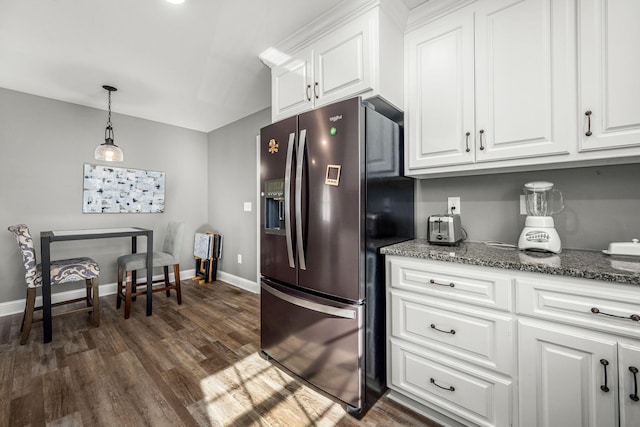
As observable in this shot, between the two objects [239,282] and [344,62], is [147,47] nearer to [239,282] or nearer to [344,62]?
[344,62]

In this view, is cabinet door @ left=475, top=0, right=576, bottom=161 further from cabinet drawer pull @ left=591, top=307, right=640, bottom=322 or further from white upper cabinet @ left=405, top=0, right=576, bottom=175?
cabinet drawer pull @ left=591, top=307, right=640, bottom=322

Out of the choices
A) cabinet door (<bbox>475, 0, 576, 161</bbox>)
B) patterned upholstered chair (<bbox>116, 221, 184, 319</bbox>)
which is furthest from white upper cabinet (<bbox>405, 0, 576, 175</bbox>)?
patterned upholstered chair (<bbox>116, 221, 184, 319</bbox>)

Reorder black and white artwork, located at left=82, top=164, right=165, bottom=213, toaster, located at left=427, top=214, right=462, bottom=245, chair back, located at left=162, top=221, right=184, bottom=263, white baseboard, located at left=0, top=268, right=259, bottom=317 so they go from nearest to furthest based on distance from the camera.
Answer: toaster, located at left=427, top=214, right=462, bottom=245
white baseboard, located at left=0, top=268, right=259, bottom=317
chair back, located at left=162, top=221, right=184, bottom=263
black and white artwork, located at left=82, top=164, right=165, bottom=213

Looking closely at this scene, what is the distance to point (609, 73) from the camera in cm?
127

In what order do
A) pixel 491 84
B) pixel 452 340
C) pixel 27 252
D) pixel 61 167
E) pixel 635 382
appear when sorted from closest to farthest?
pixel 635 382, pixel 452 340, pixel 491 84, pixel 27 252, pixel 61 167

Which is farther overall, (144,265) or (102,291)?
(102,291)

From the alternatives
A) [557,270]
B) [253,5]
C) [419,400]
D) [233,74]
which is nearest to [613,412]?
[557,270]

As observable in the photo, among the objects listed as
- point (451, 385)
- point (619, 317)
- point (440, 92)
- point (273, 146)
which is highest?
point (440, 92)

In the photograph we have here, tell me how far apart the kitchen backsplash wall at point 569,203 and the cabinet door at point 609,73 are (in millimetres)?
319

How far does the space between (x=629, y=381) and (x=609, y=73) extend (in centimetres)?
130

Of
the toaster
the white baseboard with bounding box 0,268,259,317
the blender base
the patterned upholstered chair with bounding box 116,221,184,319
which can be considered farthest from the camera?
the white baseboard with bounding box 0,268,259,317

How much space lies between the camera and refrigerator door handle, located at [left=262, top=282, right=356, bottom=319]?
5.13 ft

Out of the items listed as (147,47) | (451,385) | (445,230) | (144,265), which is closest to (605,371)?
(451,385)

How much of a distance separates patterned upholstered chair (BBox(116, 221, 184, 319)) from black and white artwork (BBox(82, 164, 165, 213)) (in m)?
0.75
